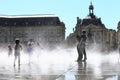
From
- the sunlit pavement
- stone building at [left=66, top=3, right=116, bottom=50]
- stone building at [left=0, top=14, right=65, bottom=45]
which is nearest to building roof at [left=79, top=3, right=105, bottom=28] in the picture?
stone building at [left=66, top=3, right=116, bottom=50]

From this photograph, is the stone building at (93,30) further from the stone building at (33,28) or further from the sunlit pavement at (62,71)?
the sunlit pavement at (62,71)

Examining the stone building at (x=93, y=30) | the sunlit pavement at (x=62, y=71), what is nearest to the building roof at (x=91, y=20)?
the stone building at (x=93, y=30)

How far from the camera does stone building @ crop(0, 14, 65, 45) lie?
5837 inches

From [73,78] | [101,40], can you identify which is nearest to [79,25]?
[101,40]

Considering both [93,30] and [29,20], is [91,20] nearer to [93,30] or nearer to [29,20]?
[93,30]

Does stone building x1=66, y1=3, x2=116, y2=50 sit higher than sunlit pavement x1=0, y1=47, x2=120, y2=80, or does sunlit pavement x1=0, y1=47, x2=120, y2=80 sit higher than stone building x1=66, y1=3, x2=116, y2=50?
sunlit pavement x1=0, y1=47, x2=120, y2=80

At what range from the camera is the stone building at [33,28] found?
486 ft

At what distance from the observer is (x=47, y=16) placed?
150000 millimetres

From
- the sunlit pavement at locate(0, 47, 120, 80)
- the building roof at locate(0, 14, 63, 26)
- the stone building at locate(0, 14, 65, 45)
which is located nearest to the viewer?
the sunlit pavement at locate(0, 47, 120, 80)

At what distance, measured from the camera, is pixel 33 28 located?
5969 inches

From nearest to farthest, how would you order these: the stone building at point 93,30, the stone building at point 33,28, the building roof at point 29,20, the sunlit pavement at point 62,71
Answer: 1. the sunlit pavement at point 62,71
2. the building roof at point 29,20
3. the stone building at point 33,28
4. the stone building at point 93,30

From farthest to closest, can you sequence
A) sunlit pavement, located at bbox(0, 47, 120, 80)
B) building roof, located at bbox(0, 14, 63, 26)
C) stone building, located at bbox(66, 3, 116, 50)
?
stone building, located at bbox(66, 3, 116, 50) → building roof, located at bbox(0, 14, 63, 26) → sunlit pavement, located at bbox(0, 47, 120, 80)

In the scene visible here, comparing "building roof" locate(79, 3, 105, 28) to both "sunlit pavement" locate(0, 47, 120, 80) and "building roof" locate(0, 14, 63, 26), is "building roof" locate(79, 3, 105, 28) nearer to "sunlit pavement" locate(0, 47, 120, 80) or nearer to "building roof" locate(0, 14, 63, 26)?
"building roof" locate(0, 14, 63, 26)

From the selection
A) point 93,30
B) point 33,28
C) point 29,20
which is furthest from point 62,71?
point 93,30
